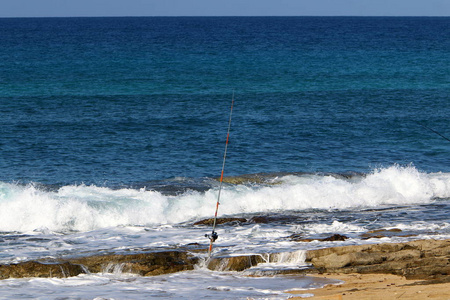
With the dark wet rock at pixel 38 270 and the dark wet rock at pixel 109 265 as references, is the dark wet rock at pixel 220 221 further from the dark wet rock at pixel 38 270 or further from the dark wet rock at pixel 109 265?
the dark wet rock at pixel 38 270

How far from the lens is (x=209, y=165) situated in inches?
795

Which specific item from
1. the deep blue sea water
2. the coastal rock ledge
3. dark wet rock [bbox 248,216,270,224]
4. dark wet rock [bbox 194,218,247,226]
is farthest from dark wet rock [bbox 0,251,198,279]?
the deep blue sea water

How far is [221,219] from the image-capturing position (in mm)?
14414

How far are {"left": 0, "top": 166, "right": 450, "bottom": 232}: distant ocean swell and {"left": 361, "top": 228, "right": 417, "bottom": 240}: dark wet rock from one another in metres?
3.12

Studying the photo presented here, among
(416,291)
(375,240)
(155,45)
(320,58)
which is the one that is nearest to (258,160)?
(375,240)

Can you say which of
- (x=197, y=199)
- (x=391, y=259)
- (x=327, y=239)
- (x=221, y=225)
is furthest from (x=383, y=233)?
(x=197, y=199)

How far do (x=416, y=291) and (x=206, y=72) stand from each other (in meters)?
33.1

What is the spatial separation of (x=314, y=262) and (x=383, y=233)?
2.44m

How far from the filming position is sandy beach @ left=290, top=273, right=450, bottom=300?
9.09 metres

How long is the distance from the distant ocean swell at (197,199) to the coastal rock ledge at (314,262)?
3.38 m

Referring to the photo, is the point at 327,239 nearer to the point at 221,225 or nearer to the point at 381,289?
the point at 221,225

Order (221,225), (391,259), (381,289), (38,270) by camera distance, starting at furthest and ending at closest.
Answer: (221,225) → (391,259) → (38,270) → (381,289)

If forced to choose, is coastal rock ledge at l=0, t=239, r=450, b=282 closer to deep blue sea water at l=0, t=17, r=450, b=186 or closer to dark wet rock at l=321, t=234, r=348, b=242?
dark wet rock at l=321, t=234, r=348, b=242

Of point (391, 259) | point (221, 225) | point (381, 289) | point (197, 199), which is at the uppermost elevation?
point (197, 199)
